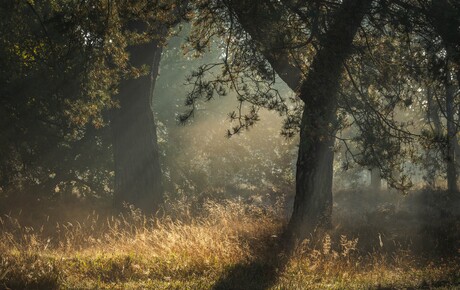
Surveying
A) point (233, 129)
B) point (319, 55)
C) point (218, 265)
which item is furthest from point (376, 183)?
point (218, 265)

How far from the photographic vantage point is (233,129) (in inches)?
358

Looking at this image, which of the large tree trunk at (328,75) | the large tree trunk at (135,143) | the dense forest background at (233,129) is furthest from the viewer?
the large tree trunk at (135,143)

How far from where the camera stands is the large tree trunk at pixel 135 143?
53.8 feet

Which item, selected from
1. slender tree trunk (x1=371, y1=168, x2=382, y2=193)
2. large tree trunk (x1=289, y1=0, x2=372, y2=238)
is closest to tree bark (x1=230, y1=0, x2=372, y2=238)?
large tree trunk (x1=289, y1=0, x2=372, y2=238)

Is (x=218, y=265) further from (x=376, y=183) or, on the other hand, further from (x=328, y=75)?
(x=376, y=183)

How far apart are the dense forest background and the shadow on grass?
42 mm

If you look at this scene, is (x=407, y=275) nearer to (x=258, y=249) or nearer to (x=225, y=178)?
(x=258, y=249)

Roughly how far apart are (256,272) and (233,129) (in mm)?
2490

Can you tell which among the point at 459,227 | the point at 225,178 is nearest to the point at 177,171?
the point at 225,178

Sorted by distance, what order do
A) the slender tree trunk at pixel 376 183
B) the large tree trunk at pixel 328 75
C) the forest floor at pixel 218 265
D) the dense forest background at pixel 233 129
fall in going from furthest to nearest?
the slender tree trunk at pixel 376 183 < the large tree trunk at pixel 328 75 < the dense forest background at pixel 233 129 < the forest floor at pixel 218 265

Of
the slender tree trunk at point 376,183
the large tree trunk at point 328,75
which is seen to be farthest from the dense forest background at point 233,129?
the slender tree trunk at point 376,183

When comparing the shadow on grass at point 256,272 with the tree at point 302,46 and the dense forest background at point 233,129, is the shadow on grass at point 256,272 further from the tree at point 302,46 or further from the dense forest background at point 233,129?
the tree at point 302,46

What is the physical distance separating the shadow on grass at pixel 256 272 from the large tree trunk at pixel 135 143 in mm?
7596

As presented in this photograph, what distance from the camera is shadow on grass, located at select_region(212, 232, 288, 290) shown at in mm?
7395
